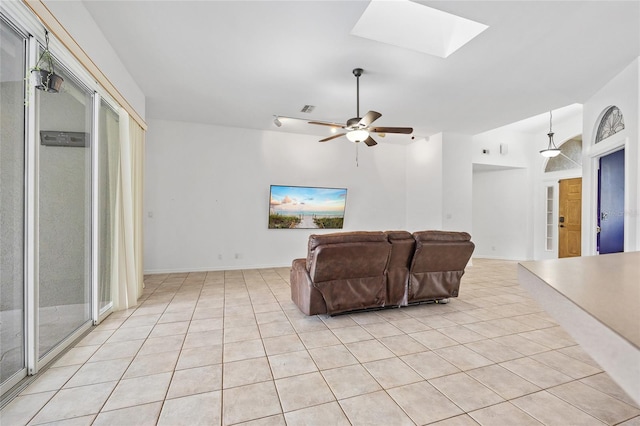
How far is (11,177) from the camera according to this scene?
192cm

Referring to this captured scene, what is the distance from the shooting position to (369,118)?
343 cm

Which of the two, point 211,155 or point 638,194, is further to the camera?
point 211,155

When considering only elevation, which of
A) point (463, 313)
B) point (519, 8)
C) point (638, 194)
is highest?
point (519, 8)

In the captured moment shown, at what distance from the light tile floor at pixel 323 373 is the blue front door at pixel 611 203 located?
6.00 ft

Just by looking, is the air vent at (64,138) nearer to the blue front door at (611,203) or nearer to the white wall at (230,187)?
the white wall at (230,187)

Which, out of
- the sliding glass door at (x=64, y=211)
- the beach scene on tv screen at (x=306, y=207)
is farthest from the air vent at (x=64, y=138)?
the beach scene on tv screen at (x=306, y=207)

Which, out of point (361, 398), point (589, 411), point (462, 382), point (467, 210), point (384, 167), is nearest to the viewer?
point (589, 411)

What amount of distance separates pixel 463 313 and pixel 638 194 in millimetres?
2388

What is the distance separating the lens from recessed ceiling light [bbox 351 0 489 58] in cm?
282

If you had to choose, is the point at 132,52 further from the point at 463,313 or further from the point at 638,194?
the point at 638,194

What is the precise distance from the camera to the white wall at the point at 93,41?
2.27 meters

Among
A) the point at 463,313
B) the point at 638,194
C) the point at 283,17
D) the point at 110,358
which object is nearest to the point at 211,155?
the point at 283,17

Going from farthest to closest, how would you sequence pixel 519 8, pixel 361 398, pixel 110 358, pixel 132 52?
pixel 132 52 → pixel 519 8 → pixel 110 358 → pixel 361 398

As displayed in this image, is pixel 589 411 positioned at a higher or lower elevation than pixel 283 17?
lower
